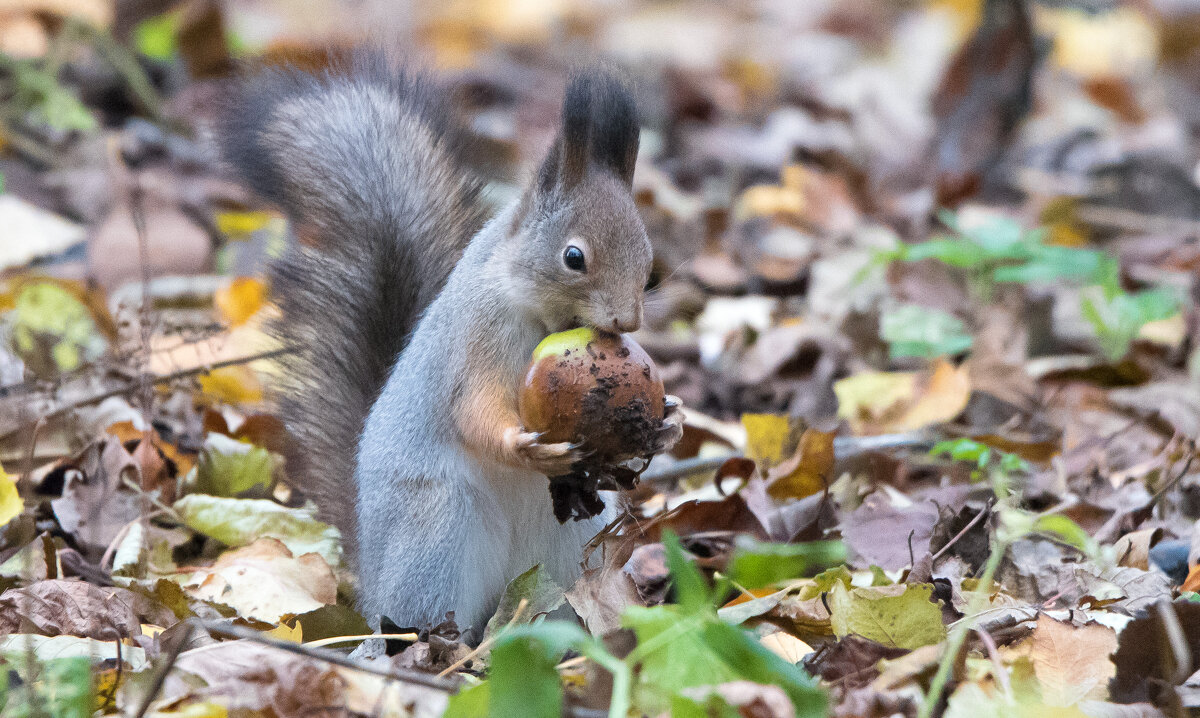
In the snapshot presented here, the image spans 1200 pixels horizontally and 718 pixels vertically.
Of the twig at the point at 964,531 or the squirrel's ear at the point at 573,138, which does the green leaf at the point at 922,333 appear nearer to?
the twig at the point at 964,531

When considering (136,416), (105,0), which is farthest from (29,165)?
(136,416)

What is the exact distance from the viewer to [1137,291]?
3.33 m

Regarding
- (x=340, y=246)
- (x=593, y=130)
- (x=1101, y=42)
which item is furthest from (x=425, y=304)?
(x=1101, y=42)

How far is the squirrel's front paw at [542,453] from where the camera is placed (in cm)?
171

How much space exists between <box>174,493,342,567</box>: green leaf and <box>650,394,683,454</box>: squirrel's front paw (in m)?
0.75

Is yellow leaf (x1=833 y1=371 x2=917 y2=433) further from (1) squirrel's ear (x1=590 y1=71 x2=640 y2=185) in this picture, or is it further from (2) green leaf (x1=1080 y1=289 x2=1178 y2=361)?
(1) squirrel's ear (x1=590 y1=71 x2=640 y2=185)

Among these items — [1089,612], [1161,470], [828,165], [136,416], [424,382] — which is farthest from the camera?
[828,165]

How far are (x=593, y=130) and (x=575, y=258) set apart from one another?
0.20 meters

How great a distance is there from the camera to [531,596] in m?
1.80

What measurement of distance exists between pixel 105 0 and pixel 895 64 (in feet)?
12.8

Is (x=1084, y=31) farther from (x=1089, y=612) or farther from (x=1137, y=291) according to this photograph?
(x=1089, y=612)

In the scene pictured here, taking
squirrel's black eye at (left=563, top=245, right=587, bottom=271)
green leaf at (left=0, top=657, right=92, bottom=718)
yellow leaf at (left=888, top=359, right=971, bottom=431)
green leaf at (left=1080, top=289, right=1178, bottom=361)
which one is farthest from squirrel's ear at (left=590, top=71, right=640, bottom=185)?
green leaf at (left=1080, top=289, right=1178, bottom=361)

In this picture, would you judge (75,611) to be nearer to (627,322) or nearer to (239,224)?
(627,322)

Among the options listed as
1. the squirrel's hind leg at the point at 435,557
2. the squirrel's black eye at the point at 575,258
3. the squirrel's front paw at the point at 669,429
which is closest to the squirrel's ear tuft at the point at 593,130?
the squirrel's black eye at the point at 575,258
